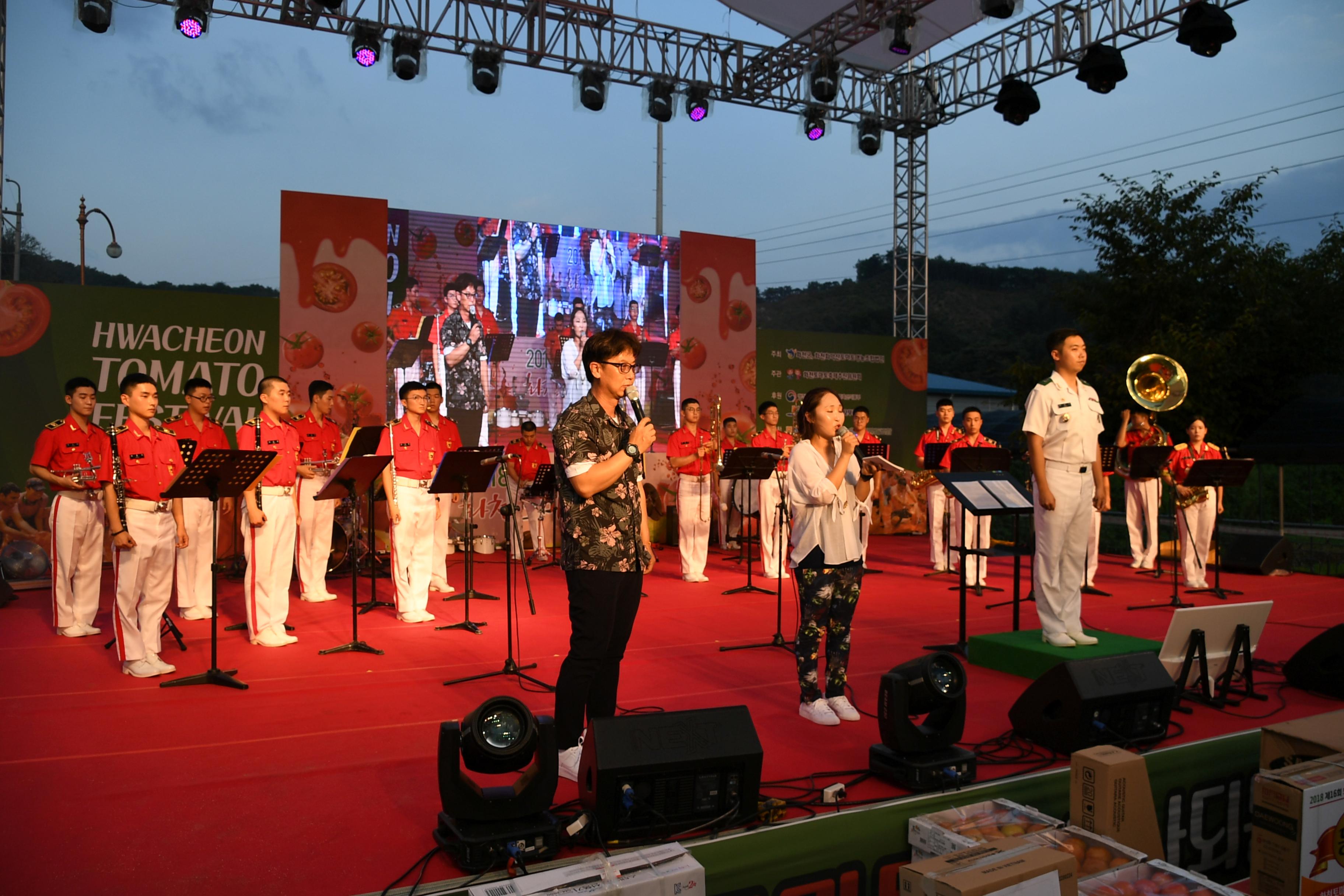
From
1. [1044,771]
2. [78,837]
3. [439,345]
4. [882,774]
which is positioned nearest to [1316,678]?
[1044,771]

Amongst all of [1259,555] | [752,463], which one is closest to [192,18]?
[752,463]

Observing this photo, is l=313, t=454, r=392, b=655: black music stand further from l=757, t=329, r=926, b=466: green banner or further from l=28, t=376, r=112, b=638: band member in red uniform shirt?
l=757, t=329, r=926, b=466: green banner

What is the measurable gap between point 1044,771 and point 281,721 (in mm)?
3600

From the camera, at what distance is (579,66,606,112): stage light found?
11.0 metres

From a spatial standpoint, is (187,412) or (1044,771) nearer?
(1044,771)

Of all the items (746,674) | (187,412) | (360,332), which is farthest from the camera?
(360,332)

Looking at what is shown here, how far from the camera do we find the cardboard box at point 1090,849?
275 cm

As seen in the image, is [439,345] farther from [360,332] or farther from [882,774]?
[882,774]

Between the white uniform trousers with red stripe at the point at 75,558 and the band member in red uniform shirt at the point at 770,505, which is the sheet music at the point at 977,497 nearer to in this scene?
the band member in red uniform shirt at the point at 770,505

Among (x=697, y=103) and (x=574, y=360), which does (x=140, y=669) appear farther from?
(x=697, y=103)

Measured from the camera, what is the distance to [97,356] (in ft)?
31.9

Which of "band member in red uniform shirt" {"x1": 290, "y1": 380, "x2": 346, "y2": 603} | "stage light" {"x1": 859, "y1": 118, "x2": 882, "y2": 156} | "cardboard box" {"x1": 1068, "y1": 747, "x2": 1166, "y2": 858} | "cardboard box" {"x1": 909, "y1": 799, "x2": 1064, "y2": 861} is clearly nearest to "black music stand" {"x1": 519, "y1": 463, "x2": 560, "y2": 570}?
"band member in red uniform shirt" {"x1": 290, "y1": 380, "x2": 346, "y2": 603}

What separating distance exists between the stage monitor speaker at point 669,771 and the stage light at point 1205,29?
856 centimetres

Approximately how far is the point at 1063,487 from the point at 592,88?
26.2 feet
